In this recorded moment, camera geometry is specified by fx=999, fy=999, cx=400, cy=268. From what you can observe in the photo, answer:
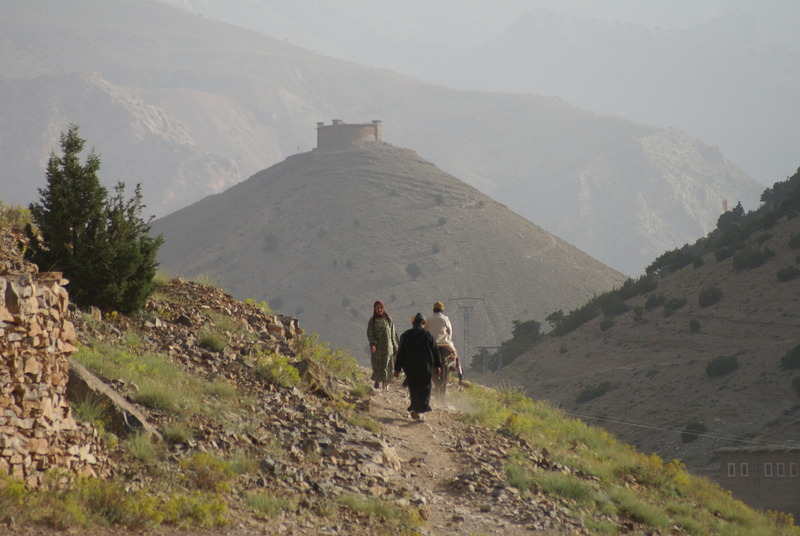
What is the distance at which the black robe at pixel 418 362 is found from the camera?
13.8 m

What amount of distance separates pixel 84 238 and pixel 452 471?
590 centimetres

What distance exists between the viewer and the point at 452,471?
12.4 meters

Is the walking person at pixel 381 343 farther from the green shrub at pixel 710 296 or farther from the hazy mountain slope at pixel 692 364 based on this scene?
the green shrub at pixel 710 296

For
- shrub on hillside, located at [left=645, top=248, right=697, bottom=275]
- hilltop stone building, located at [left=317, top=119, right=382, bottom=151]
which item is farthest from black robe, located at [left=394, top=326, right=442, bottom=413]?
hilltop stone building, located at [left=317, top=119, right=382, bottom=151]

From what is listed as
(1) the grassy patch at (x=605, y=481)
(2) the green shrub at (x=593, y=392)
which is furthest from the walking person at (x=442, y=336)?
(2) the green shrub at (x=593, y=392)

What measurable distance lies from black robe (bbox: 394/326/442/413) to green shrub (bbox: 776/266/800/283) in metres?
47.6

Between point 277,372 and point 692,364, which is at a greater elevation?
point 692,364

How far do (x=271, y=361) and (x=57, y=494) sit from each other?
599cm

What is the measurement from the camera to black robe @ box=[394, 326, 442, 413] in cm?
1378

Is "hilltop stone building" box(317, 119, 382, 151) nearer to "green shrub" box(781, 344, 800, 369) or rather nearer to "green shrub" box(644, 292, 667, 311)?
"green shrub" box(644, 292, 667, 311)

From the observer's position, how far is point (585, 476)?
14.2m

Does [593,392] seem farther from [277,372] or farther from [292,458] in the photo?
[292,458]

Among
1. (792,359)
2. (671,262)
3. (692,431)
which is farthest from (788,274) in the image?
(671,262)

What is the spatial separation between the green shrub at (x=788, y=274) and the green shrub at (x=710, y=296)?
4.06 metres
